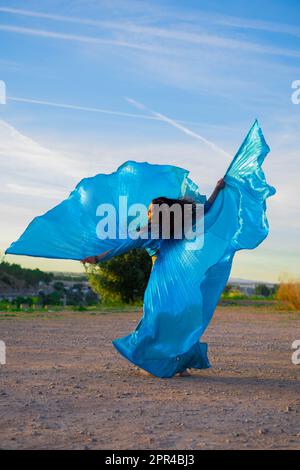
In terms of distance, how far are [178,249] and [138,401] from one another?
2416 millimetres

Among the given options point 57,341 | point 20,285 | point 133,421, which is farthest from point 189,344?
point 20,285

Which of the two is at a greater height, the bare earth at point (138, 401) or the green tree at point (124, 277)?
the green tree at point (124, 277)

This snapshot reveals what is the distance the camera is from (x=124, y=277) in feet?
112

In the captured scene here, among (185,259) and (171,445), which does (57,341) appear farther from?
(171,445)

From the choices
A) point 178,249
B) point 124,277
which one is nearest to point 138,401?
point 178,249

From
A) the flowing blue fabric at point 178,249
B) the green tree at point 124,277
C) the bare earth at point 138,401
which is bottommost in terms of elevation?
the bare earth at point 138,401

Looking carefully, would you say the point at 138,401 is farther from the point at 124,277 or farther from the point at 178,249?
the point at 124,277

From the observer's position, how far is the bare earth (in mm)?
5832

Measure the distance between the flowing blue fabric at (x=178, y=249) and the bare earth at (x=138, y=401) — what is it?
1.28 ft

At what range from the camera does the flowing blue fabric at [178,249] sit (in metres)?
8.93

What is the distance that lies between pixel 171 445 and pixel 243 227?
3933 millimetres

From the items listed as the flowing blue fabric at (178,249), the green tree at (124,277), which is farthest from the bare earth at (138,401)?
the green tree at (124,277)

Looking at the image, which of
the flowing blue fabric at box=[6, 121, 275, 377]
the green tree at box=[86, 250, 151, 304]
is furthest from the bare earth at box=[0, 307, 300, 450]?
the green tree at box=[86, 250, 151, 304]

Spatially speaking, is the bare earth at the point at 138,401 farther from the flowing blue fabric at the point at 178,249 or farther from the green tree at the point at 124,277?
the green tree at the point at 124,277
